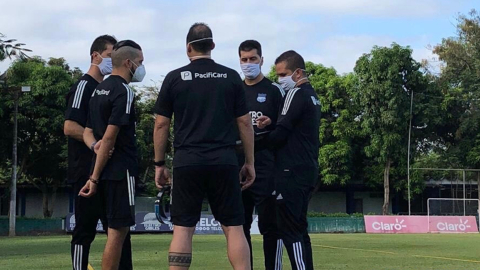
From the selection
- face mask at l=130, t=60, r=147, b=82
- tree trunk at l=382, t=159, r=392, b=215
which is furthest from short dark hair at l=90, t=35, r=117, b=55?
tree trunk at l=382, t=159, r=392, b=215

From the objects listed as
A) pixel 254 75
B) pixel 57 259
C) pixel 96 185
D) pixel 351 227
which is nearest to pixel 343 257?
pixel 57 259

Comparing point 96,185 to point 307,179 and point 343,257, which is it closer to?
point 307,179

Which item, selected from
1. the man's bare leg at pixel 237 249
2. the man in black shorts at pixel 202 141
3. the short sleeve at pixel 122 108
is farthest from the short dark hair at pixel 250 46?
the man's bare leg at pixel 237 249

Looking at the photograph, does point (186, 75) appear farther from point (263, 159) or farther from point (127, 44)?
point (263, 159)

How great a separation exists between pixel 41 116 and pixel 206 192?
42.1 meters

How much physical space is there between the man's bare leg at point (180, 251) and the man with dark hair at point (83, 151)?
1.45m

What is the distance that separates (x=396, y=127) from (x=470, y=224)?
34.3 ft

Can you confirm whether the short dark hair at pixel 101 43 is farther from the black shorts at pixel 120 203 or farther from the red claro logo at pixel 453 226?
the red claro logo at pixel 453 226

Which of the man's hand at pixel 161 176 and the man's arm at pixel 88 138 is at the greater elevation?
the man's arm at pixel 88 138

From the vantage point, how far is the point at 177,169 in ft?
22.0

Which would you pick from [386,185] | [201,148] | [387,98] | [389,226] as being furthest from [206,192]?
[386,185]

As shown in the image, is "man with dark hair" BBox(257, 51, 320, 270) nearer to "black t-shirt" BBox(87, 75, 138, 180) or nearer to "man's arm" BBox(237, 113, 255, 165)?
"man's arm" BBox(237, 113, 255, 165)

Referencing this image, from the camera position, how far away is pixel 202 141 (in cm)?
667

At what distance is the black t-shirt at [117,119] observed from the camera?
7.52 metres
